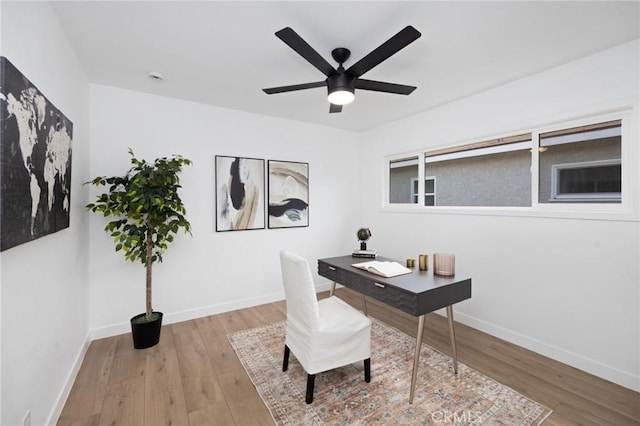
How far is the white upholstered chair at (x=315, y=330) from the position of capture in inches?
71.2

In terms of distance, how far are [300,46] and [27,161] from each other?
1.51 m

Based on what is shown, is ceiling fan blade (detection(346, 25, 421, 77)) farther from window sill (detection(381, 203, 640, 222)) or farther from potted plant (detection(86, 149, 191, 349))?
window sill (detection(381, 203, 640, 222))

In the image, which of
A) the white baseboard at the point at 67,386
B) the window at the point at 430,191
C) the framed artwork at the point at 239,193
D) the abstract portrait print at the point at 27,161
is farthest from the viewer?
the window at the point at 430,191

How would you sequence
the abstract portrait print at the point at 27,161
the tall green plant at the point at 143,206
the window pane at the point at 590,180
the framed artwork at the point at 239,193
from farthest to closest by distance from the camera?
the framed artwork at the point at 239,193 → the tall green plant at the point at 143,206 → the window pane at the point at 590,180 → the abstract portrait print at the point at 27,161

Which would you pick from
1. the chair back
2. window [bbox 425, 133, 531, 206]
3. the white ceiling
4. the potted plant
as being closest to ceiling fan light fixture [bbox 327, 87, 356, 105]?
the white ceiling

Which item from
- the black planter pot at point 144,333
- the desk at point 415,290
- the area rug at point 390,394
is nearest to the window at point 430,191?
the desk at point 415,290

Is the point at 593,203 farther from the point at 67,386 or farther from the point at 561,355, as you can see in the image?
the point at 67,386

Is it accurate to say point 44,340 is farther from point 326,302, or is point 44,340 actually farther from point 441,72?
point 441,72

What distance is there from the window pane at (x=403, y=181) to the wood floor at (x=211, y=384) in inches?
71.4

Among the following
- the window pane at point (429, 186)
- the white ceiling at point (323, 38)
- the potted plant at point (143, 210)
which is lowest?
Answer: the potted plant at point (143, 210)

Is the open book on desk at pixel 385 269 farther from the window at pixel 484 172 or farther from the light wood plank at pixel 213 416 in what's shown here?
the window at pixel 484 172

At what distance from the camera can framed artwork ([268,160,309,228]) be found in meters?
3.69

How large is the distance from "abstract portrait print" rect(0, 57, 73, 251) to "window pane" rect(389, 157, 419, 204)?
3.65m

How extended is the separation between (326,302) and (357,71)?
1788 mm
